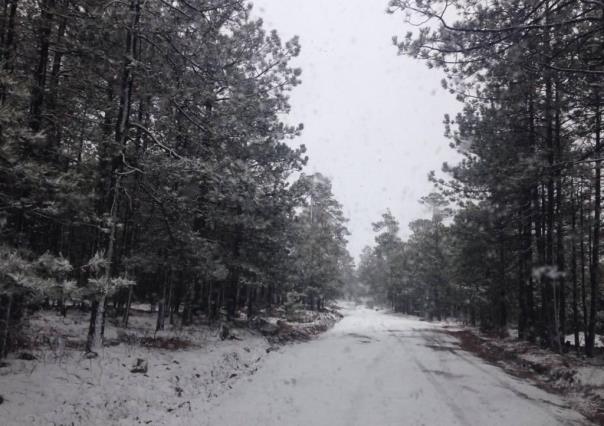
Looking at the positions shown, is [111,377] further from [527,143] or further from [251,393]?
[527,143]

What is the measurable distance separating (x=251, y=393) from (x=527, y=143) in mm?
16146

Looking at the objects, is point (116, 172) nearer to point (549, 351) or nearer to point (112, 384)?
point (112, 384)

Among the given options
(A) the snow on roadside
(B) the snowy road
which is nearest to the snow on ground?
(A) the snow on roadside

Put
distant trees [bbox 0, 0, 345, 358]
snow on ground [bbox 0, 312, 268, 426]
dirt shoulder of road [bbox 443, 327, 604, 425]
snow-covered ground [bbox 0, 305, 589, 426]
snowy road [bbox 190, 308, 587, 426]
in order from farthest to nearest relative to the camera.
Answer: dirt shoulder of road [bbox 443, 327, 604, 425] < snowy road [bbox 190, 308, 587, 426] < distant trees [bbox 0, 0, 345, 358] < snow-covered ground [bbox 0, 305, 589, 426] < snow on ground [bbox 0, 312, 268, 426]

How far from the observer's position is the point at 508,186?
14523mm

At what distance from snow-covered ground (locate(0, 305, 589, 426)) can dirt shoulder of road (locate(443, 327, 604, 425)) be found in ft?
1.59

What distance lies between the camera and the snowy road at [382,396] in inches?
301

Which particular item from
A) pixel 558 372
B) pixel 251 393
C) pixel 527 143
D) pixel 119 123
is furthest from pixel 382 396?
pixel 527 143

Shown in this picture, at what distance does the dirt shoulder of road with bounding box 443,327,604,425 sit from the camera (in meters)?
9.18

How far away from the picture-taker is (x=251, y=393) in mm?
9391

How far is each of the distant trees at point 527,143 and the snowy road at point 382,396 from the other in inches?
187

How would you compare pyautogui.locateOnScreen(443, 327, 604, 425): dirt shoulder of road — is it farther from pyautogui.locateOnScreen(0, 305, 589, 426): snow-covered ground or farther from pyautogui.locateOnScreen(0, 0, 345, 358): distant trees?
pyautogui.locateOnScreen(0, 0, 345, 358): distant trees

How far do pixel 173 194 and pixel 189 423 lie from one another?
5.97 metres

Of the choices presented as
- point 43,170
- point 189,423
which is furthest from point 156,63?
point 189,423
